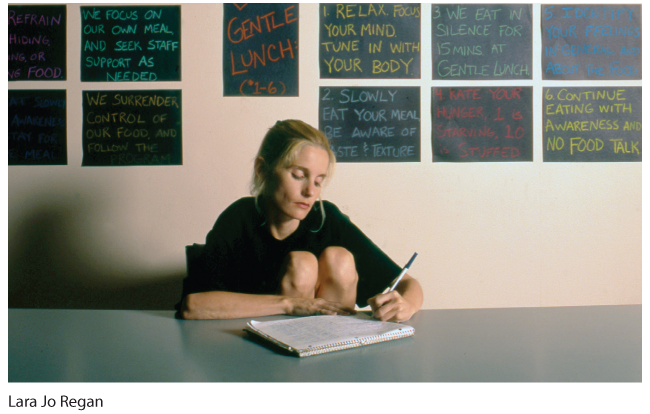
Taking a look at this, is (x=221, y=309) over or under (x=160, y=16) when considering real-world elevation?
under

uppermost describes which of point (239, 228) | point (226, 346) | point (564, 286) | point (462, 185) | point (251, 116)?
point (251, 116)

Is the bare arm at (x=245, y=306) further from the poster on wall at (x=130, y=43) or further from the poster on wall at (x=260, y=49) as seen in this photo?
the poster on wall at (x=130, y=43)

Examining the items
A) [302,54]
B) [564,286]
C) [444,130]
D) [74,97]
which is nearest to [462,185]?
[444,130]

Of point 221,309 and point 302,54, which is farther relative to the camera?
point 302,54

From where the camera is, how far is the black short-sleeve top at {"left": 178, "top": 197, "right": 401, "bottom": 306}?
1.30 metres

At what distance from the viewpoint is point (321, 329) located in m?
0.81

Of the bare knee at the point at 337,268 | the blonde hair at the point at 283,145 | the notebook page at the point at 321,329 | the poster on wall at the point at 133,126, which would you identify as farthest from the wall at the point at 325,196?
the notebook page at the point at 321,329

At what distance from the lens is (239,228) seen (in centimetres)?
137

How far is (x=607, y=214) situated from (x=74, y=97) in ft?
7.80

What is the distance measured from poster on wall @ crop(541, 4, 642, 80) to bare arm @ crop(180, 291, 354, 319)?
1504 millimetres

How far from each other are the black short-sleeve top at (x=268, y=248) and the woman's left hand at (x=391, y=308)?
35 cm

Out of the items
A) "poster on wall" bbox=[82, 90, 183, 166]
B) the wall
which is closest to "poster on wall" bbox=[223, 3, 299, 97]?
the wall

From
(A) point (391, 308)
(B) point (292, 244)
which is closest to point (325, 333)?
(A) point (391, 308)

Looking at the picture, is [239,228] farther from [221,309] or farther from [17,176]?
[17,176]
